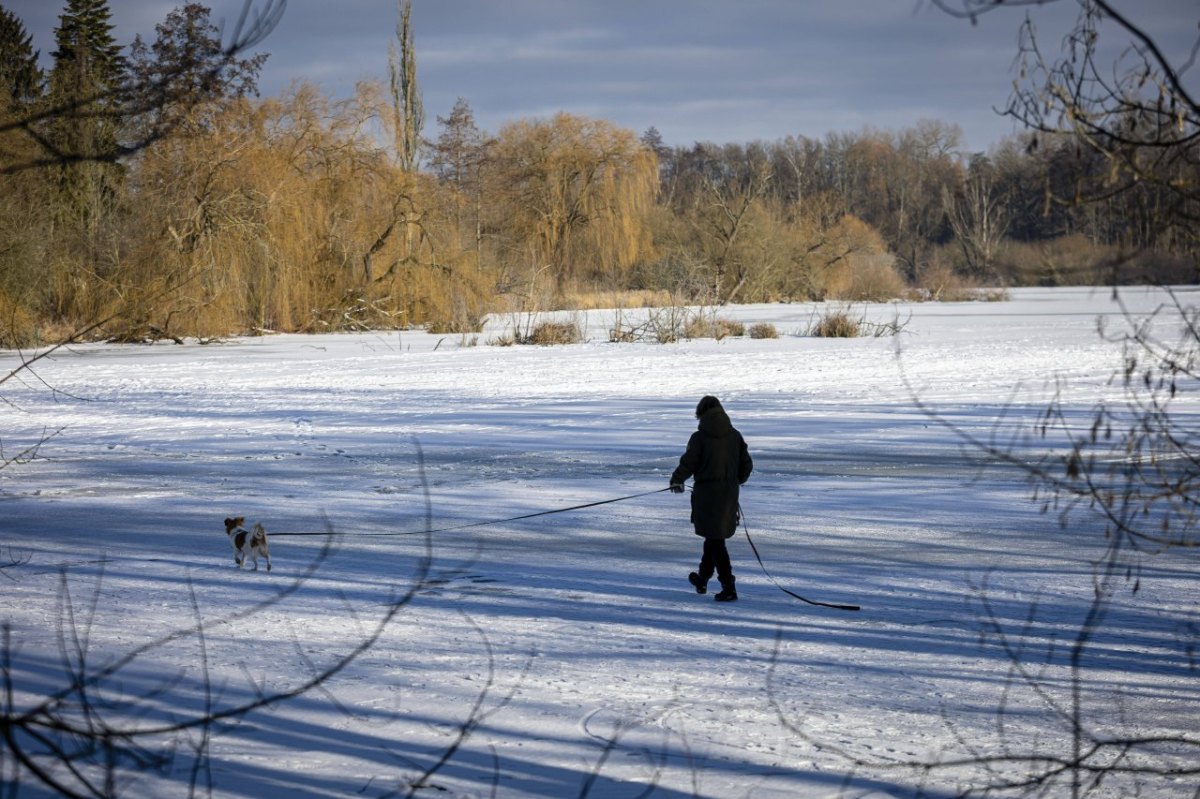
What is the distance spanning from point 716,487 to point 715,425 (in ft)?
1.32

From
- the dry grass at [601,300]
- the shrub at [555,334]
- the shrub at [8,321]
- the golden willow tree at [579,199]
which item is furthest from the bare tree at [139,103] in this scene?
the golden willow tree at [579,199]

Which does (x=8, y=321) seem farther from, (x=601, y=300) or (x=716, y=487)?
(x=601, y=300)

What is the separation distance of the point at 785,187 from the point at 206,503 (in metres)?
87.2

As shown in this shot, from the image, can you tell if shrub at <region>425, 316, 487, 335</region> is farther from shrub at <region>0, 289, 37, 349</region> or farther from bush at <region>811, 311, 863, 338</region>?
shrub at <region>0, 289, 37, 349</region>

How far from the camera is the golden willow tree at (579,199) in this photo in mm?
53938

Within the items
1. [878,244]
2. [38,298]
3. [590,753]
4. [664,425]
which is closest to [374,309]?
[38,298]

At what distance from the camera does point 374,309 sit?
125 feet

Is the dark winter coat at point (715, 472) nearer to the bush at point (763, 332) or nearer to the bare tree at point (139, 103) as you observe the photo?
the bare tree at point (139, 103)

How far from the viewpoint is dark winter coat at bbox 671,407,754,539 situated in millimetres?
7551

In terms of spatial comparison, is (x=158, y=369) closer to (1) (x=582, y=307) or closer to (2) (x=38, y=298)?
(2) (x=38, y=298)

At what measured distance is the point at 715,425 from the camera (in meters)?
7.60

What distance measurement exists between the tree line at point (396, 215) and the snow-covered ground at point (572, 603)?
Result: 431mm

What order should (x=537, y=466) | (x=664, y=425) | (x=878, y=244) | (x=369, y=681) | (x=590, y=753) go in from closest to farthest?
(x=590, y=753), (x=369, y=681), (x=537, y=466), (x=664, y=425), (x=878, y=244)

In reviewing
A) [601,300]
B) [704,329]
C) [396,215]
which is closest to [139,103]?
[704,329]
